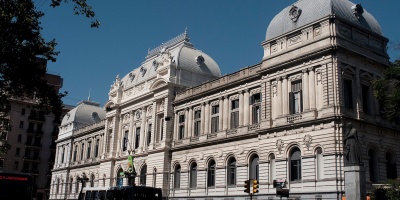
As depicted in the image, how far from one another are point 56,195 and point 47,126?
19.0 m

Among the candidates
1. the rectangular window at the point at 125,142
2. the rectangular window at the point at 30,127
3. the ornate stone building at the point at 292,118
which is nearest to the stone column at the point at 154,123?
the ornate stone building at the point at 292,118

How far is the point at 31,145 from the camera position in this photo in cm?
8681

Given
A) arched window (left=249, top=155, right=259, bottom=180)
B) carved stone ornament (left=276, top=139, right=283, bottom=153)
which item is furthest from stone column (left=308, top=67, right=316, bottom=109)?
arched window (left=249, top=155, right=259, bottom=180)

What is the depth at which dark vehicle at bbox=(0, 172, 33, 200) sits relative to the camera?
22.4 meters

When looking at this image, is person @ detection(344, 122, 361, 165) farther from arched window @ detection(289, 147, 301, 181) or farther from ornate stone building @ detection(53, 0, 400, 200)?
arched window @ detection(289, 147, 301, 181)

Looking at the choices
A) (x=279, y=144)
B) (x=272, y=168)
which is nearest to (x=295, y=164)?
(x=279, y=144)

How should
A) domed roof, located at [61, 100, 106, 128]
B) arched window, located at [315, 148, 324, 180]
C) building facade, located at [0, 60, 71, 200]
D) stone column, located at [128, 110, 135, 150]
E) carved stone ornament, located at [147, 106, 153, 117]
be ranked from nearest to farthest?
arched window, located at [315, 148, 324, 180] < carved stone ornament, located at [147, 106, 153, 117] < stone column, located at [128, 110, 135, 150] < domed roof, located at [61, 100, 106, 128] < building facade, located at [0, 60, 71, 200]

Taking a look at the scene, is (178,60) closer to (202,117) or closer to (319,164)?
(202,117)

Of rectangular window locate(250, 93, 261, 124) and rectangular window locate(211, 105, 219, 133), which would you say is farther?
rectangular window locate(211, 105, 219, 133)

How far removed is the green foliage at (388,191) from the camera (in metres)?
27.4

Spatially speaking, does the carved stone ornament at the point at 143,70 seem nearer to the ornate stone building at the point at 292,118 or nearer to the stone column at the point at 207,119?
the ornate stone building at the point at 292,118

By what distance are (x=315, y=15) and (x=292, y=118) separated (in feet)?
27.1

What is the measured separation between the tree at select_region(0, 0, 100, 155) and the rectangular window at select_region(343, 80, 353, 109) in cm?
2012

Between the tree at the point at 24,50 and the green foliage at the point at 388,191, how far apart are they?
789 inches
